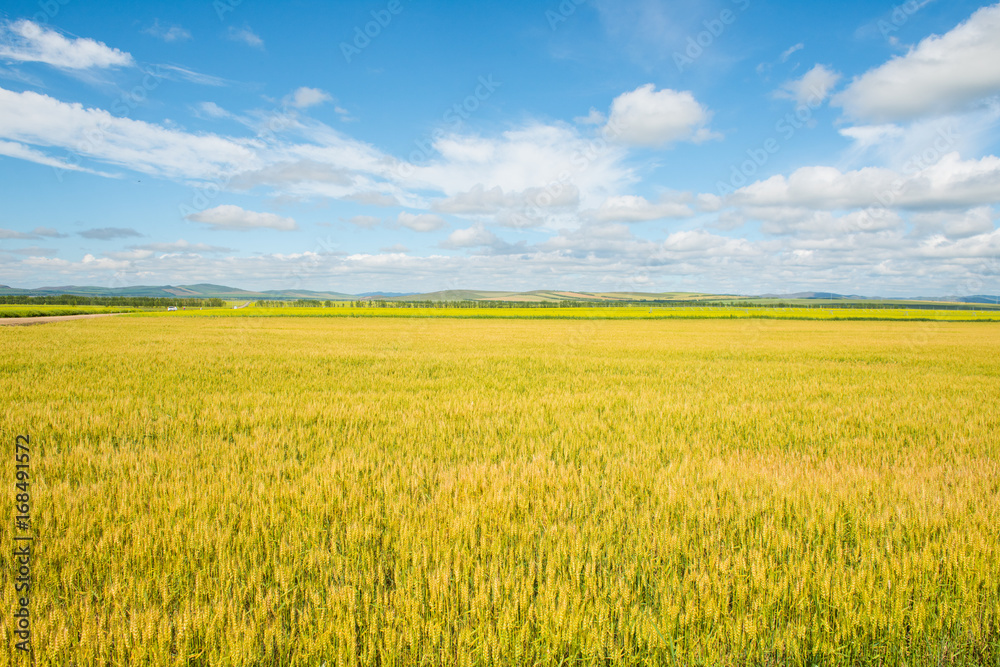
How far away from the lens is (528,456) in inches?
234

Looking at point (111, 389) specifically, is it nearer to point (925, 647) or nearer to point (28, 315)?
point (925, 647)

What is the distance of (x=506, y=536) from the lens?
12.0 ft

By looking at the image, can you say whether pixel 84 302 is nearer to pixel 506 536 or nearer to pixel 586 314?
pixel 586 314

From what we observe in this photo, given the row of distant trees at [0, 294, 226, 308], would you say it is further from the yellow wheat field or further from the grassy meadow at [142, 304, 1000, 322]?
the yellow wheat field

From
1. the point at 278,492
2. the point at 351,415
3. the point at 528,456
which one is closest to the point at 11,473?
the point at 278,492

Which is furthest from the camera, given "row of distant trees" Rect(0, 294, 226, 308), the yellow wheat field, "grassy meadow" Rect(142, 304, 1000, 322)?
"row of distant trees" Rect(0, 294, 226, 308)

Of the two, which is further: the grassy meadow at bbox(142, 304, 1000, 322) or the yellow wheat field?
the grassy meadow at bbox(142, 304, 1000, 322)

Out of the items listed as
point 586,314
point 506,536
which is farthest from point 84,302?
point 506,536

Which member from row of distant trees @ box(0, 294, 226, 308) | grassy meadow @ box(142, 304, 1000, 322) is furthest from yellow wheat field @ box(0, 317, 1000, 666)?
row of distant trees @ box(0, 294, 226, 308)

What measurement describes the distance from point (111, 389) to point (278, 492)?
30.8 ft

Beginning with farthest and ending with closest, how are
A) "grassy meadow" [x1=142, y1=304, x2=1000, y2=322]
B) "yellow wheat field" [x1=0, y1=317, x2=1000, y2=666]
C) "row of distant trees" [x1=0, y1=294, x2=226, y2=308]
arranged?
"row of distant trees" [x1=0, y1=294, x2=226, y2=308]
"grassy meadow" [x1=142, y1=304, x2=1000, y2=322]
"yellow wheat field" [x1=0, y1=317, x2=1000, y2=666]

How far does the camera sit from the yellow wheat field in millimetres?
2490

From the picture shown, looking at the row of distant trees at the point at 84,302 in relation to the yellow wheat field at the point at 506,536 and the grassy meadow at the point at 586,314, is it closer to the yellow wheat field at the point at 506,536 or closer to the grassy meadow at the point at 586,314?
the grassy meadow at the point at 586,314

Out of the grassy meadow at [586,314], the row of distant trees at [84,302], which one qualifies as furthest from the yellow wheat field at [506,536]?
the row of distant trees at [84,302]
